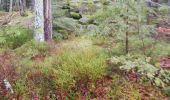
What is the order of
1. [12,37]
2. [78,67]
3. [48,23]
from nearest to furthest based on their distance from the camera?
[78,67] < [12,37] < [48,23]

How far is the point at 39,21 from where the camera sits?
1128 centimetres

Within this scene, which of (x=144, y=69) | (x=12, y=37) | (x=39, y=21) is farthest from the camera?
(x=12, y=37)

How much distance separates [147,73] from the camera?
6812mm

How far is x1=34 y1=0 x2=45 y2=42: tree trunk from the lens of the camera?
11.1m

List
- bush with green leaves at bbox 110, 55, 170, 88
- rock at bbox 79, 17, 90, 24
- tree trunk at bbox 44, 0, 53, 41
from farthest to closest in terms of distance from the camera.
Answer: rock at bbox 79, 17, 90, 24
tree trunk at bbox 44, 0, 53, 41
bush with green leaves at bbox 110, 55, 170, 88

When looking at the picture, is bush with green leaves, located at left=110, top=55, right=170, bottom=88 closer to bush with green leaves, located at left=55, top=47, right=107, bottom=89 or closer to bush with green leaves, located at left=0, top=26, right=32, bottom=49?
bush with green leaves, located at left=55, top=47, right=107, bottom=89

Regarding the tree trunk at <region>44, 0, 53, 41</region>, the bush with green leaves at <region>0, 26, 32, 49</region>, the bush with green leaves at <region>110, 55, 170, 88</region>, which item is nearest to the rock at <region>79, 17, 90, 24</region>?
the tree trunk at <region>44, 0, 53, 41</region>

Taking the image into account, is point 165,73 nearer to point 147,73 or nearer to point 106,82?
point 147,73

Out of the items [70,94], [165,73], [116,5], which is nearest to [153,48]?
[165,73]

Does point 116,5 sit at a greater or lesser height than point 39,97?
greater

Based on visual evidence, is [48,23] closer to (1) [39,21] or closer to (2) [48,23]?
(2) [48,23]

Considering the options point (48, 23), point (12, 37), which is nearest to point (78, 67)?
point (12, 37)

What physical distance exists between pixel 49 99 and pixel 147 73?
7.70ft

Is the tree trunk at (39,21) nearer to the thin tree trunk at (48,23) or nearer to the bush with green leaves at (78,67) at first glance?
the thin tree trunk at (48,23)
